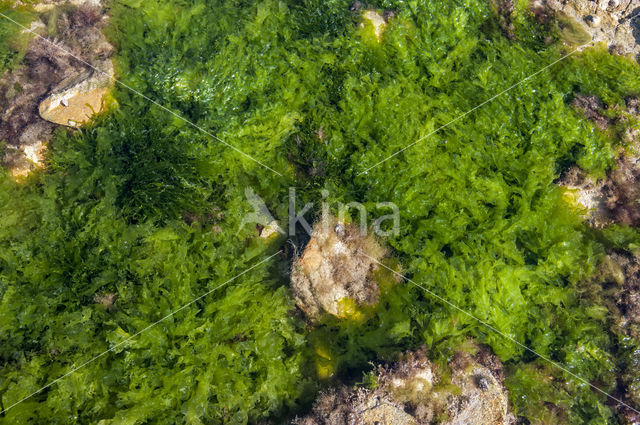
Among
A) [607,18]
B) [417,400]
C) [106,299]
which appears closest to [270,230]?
[106,299]

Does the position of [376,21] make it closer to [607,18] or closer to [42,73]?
[607,18]

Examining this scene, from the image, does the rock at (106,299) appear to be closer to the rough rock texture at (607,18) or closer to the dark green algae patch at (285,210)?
the dark green algae patch at (285,210)

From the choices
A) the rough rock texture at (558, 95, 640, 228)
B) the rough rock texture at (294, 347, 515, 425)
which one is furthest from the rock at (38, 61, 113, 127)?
the rough rock texture at (558, 95, 640, 228)

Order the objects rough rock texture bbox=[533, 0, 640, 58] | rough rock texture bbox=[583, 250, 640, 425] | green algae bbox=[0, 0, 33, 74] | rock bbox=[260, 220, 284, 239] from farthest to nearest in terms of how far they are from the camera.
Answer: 1. rough rock texture bbox=[533, 0, 640, 58]
2. green algae bbox=[0, 0, 33, 74]
3. rock bbox=[260, 220, 284, 239]
4. rough rock texture bbox=[583, 250, 640, 425]

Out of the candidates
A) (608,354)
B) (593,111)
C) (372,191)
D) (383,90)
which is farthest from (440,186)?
(608,354)

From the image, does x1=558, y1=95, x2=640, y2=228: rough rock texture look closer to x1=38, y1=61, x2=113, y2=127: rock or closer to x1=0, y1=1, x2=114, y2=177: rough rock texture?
x1=38, y1=61, x2=113, y2=127: rock

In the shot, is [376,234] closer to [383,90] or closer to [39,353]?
[383,90]
